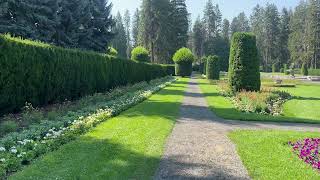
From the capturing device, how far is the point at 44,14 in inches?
986

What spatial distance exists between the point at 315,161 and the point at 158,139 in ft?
11.1

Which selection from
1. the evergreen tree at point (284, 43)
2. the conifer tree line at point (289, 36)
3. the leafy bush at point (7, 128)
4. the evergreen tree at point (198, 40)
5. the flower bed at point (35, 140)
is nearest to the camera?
the flower bed at point (35, 140)

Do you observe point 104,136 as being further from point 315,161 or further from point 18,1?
point 18,1

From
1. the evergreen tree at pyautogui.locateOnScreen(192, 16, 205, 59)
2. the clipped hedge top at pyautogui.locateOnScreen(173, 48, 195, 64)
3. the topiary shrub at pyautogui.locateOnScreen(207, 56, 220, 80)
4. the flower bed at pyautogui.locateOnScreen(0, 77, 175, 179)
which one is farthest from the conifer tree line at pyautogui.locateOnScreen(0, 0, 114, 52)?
the evergreen tree at pyautogui.locateOnScreen(192, 16, 205, 59)

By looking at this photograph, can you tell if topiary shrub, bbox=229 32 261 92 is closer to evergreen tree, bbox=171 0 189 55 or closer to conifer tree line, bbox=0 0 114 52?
conifer tree line, bbox=0 0 114 52

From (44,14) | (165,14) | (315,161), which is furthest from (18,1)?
(165,14)

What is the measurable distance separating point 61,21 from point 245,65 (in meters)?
13.6

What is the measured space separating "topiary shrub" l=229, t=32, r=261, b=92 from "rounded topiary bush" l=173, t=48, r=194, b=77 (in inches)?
1416

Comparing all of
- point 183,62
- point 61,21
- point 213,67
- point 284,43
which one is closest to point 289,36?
point 284,43

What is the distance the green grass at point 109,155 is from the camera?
237 inches

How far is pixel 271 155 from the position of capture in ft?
25.4

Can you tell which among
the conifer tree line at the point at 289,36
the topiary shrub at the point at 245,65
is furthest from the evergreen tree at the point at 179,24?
the topiary shrub at the point at 245,65

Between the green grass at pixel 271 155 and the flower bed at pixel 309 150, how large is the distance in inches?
5.5

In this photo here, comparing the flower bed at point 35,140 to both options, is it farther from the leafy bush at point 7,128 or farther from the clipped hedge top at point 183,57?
the clipped hedge top at point 183,57
